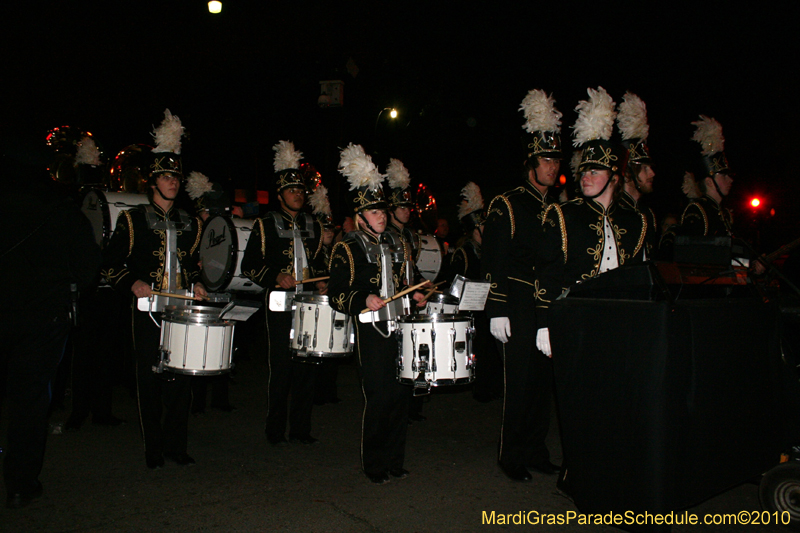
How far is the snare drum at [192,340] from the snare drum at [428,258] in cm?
373

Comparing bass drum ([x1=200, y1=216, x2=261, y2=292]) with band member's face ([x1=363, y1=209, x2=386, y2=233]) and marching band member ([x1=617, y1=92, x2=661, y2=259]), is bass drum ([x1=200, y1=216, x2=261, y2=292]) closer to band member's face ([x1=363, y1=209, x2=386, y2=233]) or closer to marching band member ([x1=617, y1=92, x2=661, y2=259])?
band member's face ([x1=363, y1=209, x2=386, y2=233])

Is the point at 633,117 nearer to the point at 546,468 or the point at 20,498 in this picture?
the point at 546,468

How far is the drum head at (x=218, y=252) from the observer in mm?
5875

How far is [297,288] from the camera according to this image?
529 centimetres

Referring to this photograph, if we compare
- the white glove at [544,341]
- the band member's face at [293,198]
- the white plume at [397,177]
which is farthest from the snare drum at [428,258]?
the white glove at [544,341]

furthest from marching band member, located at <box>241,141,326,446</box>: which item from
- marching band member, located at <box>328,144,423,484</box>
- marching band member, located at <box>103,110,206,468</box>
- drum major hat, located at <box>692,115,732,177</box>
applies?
drum major hat, located at <box>692,115,732,177</box>

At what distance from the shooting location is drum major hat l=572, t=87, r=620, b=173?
372cm

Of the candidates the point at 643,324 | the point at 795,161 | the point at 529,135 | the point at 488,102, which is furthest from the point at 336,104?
the point at 795,161

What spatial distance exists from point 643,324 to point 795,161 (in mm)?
17460

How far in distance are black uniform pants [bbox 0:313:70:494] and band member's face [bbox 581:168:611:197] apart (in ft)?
11.6

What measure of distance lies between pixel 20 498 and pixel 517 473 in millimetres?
3239

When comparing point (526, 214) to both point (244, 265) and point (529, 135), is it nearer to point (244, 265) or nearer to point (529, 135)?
point (529, 135)

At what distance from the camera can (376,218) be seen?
440 cm

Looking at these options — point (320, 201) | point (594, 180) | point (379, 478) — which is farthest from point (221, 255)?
point (594, 180)
